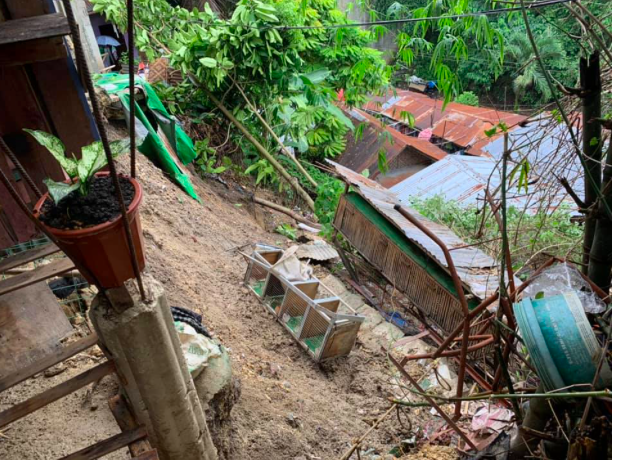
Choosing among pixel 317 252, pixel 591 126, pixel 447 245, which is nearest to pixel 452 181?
pixel 317 252

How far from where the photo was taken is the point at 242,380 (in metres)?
4.50

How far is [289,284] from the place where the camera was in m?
5.71

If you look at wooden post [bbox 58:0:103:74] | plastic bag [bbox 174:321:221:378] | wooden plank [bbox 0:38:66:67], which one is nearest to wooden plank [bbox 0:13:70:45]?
wooden plank [bbox 0:38:66:67]

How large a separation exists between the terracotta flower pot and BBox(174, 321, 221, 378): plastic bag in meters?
1.44

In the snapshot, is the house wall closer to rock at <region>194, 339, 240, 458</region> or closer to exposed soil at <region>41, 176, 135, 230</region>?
rock at <region>194, 339, 240, 458</region>

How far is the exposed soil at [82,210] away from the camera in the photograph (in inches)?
62.9

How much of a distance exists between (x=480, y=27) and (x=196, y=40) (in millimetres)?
6218

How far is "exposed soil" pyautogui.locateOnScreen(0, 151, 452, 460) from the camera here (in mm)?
2963

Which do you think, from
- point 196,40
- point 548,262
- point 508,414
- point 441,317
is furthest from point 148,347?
point 196,40

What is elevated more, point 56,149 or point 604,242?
point 56,149

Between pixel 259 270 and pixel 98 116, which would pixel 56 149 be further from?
pixel 259 270

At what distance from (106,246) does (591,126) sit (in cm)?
183

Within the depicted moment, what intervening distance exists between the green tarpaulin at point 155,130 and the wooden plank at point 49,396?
20.0 ft

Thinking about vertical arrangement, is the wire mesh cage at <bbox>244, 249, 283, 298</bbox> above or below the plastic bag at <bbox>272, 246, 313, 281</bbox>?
below
